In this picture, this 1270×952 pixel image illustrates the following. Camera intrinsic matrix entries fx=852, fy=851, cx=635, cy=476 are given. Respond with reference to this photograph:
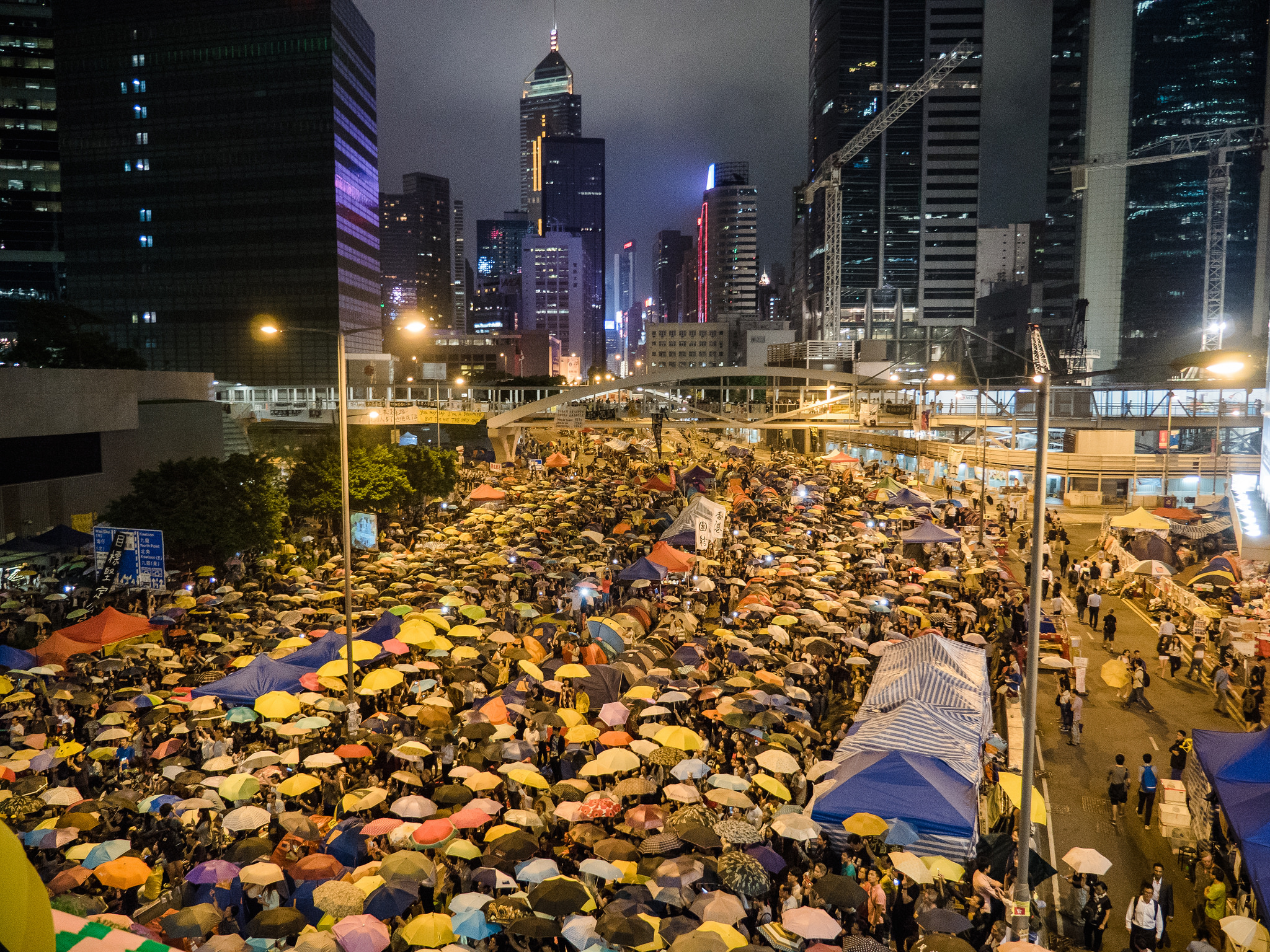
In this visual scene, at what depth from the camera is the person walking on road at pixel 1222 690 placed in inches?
671

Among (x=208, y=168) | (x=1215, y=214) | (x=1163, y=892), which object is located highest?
(x=208, y=168)

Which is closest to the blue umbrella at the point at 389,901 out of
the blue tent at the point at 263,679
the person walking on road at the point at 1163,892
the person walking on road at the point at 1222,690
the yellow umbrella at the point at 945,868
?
the yellow umbrella at the point at 945,868

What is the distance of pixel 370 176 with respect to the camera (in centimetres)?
9481

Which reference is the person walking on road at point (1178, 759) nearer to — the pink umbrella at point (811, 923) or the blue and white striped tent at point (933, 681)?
the blue and white striped tent at point (933, 681)

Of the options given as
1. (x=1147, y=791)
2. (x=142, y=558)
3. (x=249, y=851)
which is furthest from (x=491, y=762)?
(x=142, y=558)

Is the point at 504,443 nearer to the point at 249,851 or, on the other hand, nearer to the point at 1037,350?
the point at 1037,350

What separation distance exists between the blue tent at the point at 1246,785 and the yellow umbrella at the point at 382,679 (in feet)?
41.3

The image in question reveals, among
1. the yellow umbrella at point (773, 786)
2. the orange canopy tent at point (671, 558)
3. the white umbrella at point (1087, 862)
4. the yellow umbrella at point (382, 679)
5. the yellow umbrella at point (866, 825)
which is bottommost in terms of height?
the white umbrella at point (1087, 862)

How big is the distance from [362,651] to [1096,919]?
12714mm

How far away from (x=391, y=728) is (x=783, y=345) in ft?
469

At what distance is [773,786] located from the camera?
11.8 m

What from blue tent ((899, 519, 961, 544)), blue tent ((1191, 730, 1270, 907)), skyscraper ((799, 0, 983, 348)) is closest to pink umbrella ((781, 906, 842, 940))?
blue tent ((1191, 730, 1270, 907))

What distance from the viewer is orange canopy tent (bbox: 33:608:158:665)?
17016mm

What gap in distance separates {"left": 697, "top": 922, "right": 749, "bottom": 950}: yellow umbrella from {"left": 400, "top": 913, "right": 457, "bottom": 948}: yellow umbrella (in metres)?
2.49
